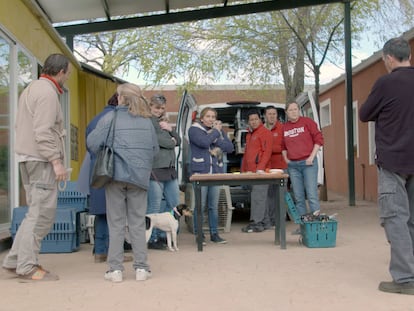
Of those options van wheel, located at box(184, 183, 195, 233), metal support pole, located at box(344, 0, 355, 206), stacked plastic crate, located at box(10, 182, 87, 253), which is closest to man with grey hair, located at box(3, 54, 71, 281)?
stacked plastic crate, located at box(10, 182, 87, 253)

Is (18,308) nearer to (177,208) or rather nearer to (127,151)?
(127,151)

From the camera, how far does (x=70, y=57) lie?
36.8ft

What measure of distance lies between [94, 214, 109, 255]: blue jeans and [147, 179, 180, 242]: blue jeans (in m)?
0.88

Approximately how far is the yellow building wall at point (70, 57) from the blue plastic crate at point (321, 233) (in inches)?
171

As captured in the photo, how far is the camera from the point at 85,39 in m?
30.0

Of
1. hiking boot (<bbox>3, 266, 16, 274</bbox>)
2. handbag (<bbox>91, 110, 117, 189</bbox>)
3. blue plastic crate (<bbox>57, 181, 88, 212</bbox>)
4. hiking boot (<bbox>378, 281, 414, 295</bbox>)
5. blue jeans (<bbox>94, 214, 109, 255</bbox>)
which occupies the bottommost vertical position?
hiking boot (<bbox>378, 281, 414, 295</bbox>)

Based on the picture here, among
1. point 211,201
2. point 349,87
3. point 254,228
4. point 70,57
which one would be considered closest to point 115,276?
point 211,201

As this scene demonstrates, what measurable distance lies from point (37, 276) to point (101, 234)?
110cm

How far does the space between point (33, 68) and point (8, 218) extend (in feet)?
7.98

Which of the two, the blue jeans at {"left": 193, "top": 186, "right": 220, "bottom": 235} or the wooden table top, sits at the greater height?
the wooden table top

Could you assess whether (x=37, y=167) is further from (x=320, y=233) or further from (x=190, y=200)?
(x=190, y=200)

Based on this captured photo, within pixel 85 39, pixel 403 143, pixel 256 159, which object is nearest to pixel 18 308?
pixel 403 143

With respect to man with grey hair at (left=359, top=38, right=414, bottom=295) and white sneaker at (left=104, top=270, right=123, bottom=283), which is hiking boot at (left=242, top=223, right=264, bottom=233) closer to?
white sneaker at (left=104, top=270, right=123, bottom=283)

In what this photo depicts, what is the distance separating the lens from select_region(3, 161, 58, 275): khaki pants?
16.4ft
